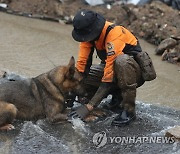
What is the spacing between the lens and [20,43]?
11.4 meters

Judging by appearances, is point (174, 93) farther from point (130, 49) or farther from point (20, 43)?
point (20, 43)

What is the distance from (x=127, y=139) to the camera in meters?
5.64

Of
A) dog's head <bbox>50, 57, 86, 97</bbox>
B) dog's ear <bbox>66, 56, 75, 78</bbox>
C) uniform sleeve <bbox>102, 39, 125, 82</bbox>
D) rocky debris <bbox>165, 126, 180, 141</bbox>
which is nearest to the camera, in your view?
rocky debris <bbox>165, 126, 180, 141</bbox>

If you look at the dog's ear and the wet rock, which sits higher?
the dog's ear

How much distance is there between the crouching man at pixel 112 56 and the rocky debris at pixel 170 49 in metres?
4.95

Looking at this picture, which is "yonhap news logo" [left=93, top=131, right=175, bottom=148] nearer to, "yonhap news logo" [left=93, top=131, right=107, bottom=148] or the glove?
"yonhap news logo" [left=93, top=131, right=107, bottom=148]

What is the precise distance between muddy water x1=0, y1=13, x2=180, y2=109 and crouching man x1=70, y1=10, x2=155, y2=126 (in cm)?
207

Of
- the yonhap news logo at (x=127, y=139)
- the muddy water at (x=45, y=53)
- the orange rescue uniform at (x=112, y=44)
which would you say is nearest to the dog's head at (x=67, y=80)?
the orange rescue uniform at (x=112, y=44)

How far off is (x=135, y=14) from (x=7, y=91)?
825 cm

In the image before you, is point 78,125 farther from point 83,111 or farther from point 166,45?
point 166,45

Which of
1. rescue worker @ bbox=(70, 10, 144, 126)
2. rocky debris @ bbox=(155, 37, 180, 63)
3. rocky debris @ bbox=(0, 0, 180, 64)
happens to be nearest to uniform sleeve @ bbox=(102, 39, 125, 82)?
rescue worker @ bbox=(70, 10, 144, 126)

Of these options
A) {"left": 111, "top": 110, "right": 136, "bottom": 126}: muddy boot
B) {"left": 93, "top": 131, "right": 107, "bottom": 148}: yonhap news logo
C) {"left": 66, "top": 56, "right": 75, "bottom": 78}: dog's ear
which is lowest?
{"left": 93, "top": 131, "right": 107, "bottom": 148}: yonhap news logo

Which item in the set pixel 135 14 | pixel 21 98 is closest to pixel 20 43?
pixel 135 14

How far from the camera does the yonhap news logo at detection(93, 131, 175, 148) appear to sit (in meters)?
5.55
